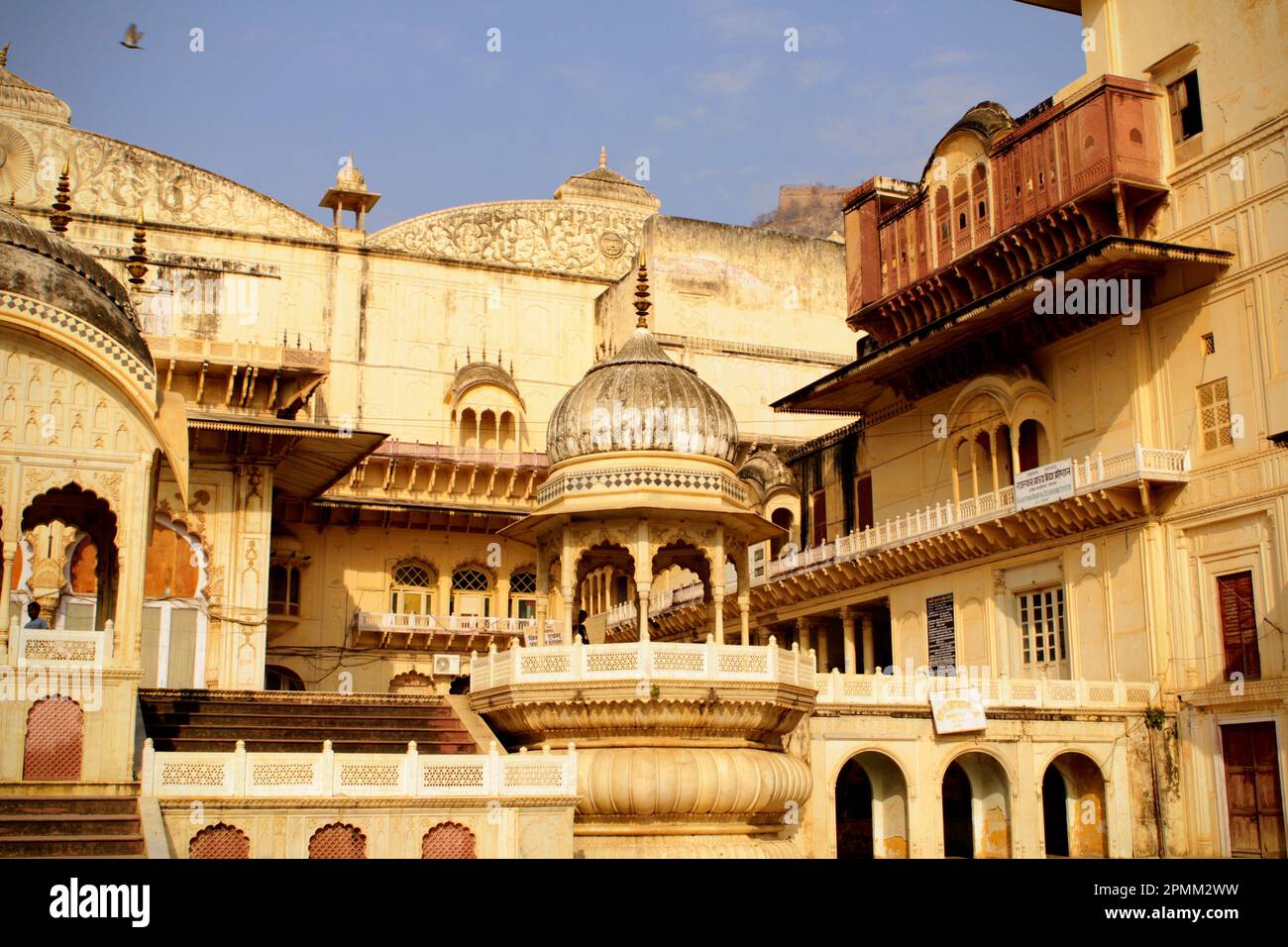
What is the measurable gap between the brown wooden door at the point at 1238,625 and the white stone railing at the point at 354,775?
1356 cm

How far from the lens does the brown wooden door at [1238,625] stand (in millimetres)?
27641

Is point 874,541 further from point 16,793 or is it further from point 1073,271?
point 16,793

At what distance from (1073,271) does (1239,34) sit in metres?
5.30

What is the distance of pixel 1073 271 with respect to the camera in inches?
1169

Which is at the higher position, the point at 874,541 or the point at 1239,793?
the point at 874,541

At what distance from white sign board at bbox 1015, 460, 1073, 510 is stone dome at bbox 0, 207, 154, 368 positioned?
17636 millimetres

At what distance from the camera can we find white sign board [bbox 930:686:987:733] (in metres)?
26.8

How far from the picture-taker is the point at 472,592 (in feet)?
138

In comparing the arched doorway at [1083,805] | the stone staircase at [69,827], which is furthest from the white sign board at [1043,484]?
the stone staircase at [69,827]

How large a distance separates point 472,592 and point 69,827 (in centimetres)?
2460

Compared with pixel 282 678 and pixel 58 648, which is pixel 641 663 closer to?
pixel 58 648

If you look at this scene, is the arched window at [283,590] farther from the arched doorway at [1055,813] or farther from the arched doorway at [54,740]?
the arched doorway at [54,740]

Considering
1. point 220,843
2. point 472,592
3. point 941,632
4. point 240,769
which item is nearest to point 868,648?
point 941,632

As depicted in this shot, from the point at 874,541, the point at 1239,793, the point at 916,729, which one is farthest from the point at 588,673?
the point at 874,541
